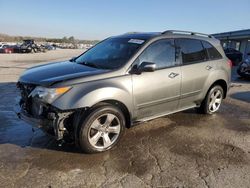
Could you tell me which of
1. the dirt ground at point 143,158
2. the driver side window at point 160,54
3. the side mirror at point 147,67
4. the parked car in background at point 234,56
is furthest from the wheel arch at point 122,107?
the parked car in background at point 234,56

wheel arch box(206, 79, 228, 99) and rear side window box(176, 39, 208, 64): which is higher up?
rear side window box(176, 39, 208, 64)

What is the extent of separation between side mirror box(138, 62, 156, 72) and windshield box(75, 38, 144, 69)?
28cm

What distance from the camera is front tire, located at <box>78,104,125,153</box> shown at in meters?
4.18

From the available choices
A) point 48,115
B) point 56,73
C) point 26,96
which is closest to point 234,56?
point 56,73

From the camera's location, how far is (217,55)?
641cm

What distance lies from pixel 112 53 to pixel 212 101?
2734 mm

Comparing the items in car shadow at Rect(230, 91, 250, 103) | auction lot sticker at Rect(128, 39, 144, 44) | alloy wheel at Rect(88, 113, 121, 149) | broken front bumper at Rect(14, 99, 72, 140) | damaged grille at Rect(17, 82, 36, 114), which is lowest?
car shadow at Rect(230, 91, 250, 103)

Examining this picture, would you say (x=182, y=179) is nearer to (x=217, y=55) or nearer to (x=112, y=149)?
(x=112, y=149)

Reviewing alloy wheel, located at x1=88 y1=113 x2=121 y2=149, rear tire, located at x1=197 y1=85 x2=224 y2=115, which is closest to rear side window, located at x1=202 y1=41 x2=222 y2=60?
rear tire, located at x1=197 y1=85 x2=224 y2=115

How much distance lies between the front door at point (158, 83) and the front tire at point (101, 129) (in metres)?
0.45

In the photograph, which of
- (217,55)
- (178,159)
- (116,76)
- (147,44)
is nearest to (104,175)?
(178,159)

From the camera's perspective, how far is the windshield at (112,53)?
15.9 feet

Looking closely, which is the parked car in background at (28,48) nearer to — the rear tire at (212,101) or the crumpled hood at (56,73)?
the rear tire at (212,101)

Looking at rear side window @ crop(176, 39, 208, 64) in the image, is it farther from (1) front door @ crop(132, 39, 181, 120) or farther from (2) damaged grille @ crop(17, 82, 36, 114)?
(2) damaged grille @ crop(17, 82, 36, 114)
